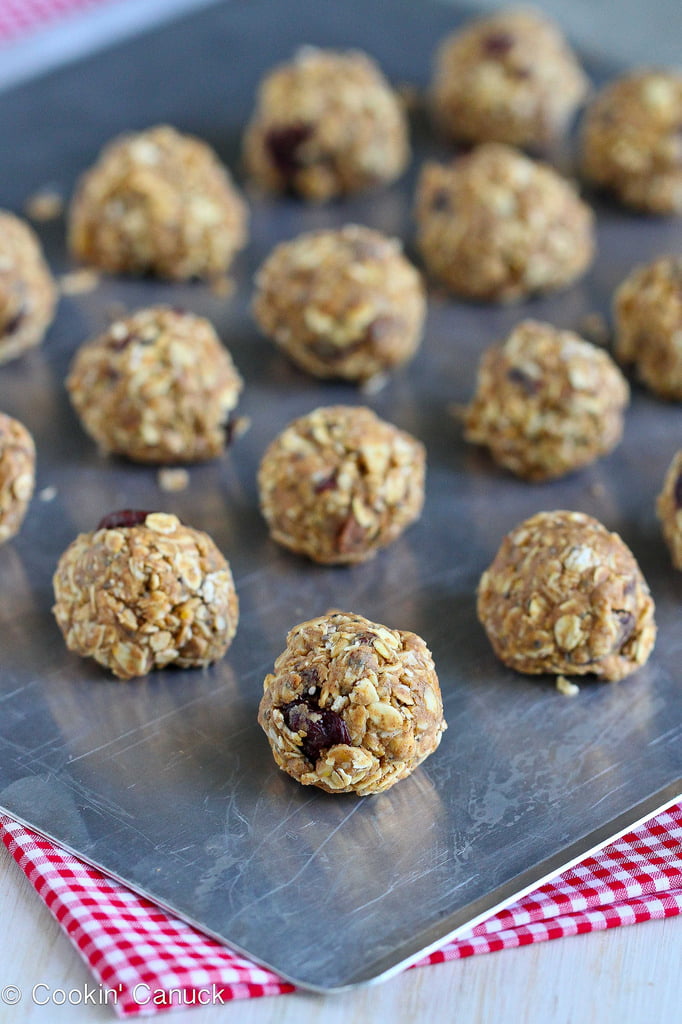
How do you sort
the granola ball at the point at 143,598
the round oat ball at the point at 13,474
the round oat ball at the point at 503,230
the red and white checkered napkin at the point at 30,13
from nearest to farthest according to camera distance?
the granola ball at the point at 143,598, the round oat ball at the point at 13,474, the round oat ball at the point at 503,230, the red and white checkered napkin at the point at 30,13

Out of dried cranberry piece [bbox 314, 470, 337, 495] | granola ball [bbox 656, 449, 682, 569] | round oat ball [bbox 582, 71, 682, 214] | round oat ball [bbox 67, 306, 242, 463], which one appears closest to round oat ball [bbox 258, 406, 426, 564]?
dried cranberry piece [bbox 314, 470, 337, 495]

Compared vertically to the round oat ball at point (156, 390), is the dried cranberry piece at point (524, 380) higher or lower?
lower

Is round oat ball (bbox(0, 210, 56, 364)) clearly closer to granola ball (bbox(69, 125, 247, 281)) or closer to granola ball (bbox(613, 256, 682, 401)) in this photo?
granola ball (bbox(69, 125, 247, 281))

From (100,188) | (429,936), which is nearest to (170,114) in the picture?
(100,188)

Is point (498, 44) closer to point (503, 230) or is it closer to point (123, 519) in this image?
point (503, 230)

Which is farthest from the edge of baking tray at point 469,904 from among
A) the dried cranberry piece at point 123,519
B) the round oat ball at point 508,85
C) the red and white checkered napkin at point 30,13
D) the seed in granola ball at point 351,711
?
the red and white checkered napkin at point 30,13

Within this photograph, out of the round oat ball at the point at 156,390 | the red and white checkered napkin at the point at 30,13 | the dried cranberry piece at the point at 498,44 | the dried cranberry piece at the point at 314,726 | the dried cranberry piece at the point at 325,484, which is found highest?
the red and white checkered napkin at the point at 30,13

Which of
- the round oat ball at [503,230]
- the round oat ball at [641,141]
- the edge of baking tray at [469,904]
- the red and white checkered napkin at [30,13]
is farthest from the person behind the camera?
the red and white checkered napkin at [30,13]

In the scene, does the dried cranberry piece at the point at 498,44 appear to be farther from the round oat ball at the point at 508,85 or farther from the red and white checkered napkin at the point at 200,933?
the red and white checkered napkin at the point at 200,933
